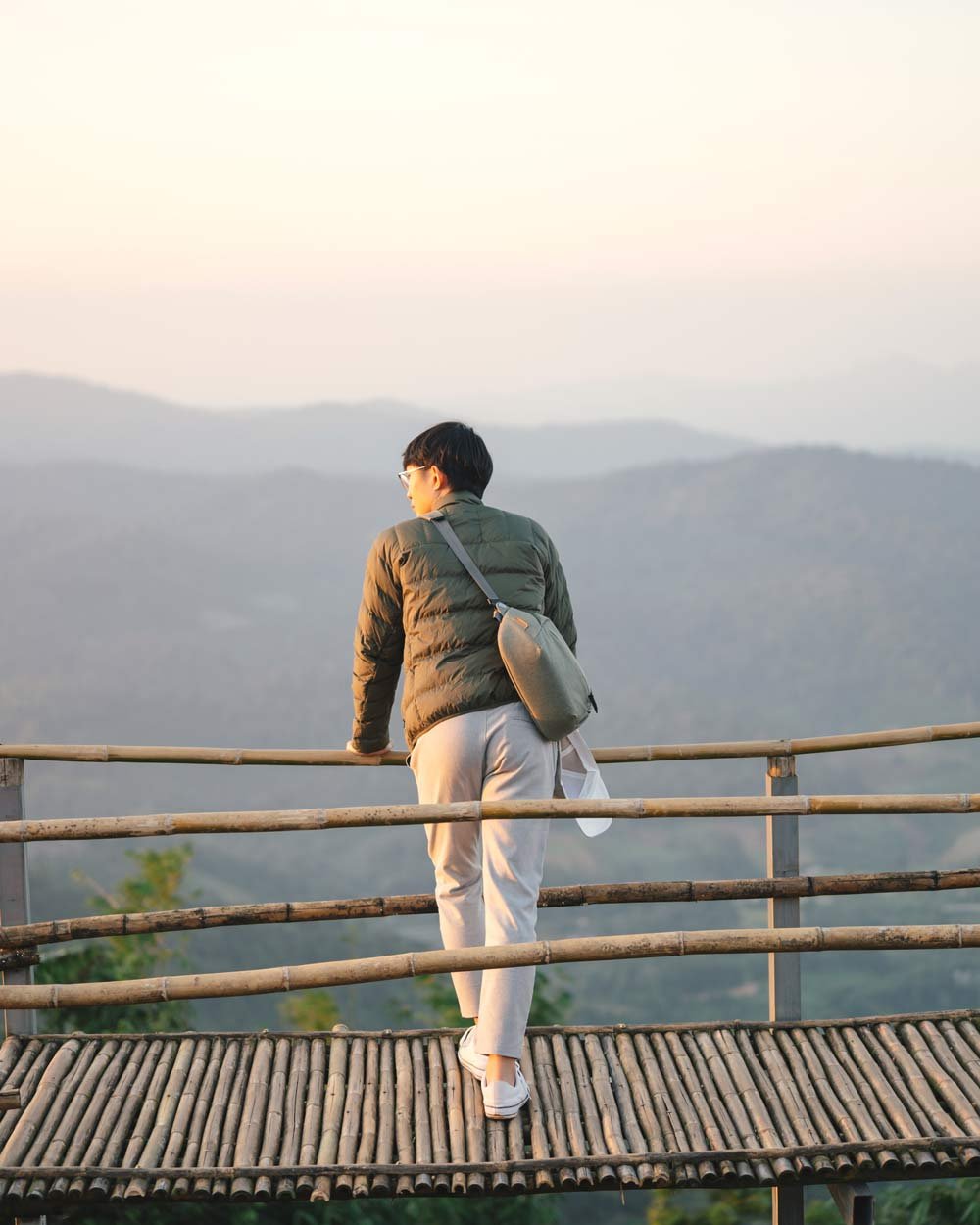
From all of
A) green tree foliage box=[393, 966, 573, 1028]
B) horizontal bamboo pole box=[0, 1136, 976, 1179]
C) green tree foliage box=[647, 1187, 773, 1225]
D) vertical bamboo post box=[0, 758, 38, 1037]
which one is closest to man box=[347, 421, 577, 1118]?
horizontal bamboo pole box=[0, 1136, 976, 1179]

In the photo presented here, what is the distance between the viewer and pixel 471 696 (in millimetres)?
2729

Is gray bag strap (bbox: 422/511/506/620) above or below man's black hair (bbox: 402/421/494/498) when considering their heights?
below

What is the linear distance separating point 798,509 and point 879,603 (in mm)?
17839

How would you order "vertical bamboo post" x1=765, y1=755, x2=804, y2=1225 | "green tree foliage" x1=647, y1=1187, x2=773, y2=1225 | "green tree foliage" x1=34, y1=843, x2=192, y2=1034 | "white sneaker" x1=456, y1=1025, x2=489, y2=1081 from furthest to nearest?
"green tree foliage" x1=647, y1=1187, x2=773, y2=1225 < "green tree foliage" x1=34, y1=843, x2=192, y2=1034 < "vertical bamboo post" x1=765, y1=755, x2=804, y2=1225 < "white sneaker" x1=456, y1=1025, x2=489, y2=1081

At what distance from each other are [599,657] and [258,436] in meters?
72.2

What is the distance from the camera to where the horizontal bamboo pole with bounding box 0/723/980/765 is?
10.3 feet

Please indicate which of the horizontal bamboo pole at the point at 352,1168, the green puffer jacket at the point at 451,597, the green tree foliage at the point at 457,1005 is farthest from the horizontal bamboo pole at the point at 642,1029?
the green tree foliage at the point at 457,1005

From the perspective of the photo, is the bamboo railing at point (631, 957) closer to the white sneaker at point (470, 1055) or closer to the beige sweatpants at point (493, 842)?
the white sneaker at point (470, 1055)

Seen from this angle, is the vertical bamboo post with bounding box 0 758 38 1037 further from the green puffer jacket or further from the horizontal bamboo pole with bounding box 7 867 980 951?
the green puffer jacket

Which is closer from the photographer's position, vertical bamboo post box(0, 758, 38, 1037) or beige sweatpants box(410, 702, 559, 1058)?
beige sweatpants box(410, 702, 559, 1058)

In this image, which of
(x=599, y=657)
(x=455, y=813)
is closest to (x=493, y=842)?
(x=455, y=813)

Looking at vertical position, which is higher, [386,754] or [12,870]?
[386,754]

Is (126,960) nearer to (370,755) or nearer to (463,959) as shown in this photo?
(370,755)

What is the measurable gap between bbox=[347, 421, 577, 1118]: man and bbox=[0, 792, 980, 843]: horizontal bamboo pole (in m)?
0.17
